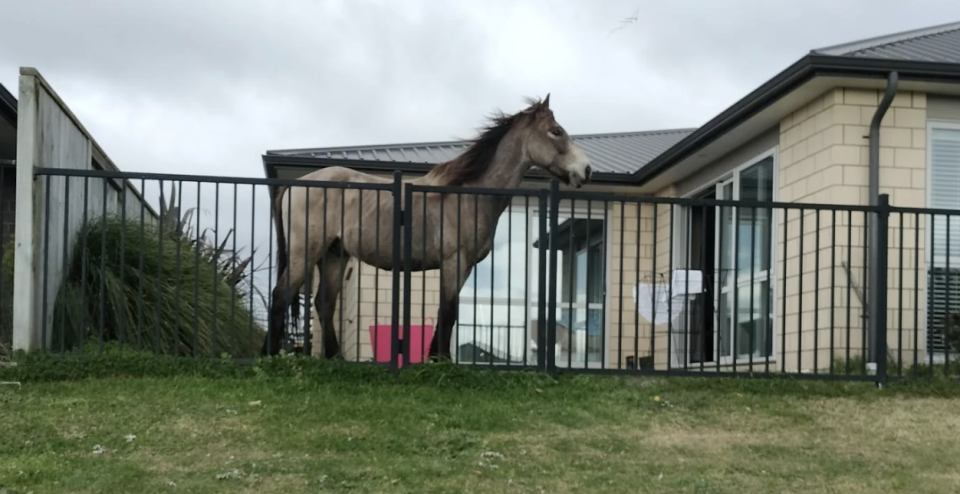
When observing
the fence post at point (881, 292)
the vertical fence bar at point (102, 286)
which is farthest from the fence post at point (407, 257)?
the fence post at point (881, 292)

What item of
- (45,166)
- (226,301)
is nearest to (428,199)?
(226,301)

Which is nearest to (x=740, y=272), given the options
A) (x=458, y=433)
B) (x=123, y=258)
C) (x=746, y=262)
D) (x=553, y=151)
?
(x=746, y=262)

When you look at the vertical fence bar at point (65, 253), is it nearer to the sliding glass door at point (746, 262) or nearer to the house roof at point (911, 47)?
the house roof at point (911, 47)

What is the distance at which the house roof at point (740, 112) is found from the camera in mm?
8016

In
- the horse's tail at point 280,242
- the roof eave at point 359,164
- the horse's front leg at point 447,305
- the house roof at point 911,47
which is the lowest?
the horse's front leg at point 447,305

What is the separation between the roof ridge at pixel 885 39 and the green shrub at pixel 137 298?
17.0 feet

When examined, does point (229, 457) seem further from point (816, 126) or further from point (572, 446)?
point (816, 126)

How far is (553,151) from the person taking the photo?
7.27 meters

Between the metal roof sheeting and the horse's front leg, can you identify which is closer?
the horse's front leg

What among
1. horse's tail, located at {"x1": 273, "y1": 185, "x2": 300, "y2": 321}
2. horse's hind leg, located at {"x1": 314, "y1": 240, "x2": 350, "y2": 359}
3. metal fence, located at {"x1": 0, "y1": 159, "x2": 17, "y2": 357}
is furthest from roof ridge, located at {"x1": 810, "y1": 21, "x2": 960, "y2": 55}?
metal fence, located at {"x1": 0, "y1": 159, "x2": 17, "y2": 357}

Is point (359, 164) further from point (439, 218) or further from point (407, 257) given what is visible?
point (407, 257)

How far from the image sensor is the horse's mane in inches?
289

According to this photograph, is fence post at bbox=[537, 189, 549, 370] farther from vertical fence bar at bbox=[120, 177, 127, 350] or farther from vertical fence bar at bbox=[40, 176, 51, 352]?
vertical fence bar at bbox=[40, 176, 51, 352]

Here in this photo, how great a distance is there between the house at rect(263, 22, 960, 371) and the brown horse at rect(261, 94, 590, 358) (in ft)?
0.86
